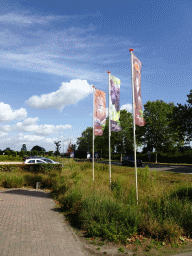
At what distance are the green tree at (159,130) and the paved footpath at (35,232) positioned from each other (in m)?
38.9

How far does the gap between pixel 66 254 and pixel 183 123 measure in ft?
105

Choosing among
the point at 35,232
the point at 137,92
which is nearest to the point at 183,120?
the point at 137,92

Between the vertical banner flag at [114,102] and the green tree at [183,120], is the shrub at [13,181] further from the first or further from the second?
the green tree at [183,120]

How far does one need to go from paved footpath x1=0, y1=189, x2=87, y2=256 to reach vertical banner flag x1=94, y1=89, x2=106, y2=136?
5.67 meters

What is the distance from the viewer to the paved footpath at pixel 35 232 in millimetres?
4891

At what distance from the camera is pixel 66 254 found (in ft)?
15.6

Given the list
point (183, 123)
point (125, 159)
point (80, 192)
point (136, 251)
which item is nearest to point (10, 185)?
point (80, 192)

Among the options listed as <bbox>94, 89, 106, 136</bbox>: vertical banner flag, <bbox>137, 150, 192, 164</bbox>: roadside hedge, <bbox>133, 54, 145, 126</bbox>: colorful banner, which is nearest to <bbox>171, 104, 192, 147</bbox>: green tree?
<bbox>137, 150, 192, 164</bbox>: roadside hedge

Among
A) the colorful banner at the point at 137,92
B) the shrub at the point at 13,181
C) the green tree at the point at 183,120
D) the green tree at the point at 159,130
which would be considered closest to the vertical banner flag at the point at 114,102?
the colorful banner at the point at 137,92

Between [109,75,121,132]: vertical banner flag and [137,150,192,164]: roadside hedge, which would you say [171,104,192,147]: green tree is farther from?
[109,75,121,132]: vertical banner flag

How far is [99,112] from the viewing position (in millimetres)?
13828

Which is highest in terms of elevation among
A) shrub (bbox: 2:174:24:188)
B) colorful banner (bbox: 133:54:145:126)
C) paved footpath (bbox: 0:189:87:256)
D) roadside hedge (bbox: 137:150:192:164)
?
colorful banner (bbox: 133:54:145:126)

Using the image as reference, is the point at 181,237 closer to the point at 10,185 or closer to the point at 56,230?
the point at 56,230

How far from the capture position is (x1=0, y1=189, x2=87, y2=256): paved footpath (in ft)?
16.0
